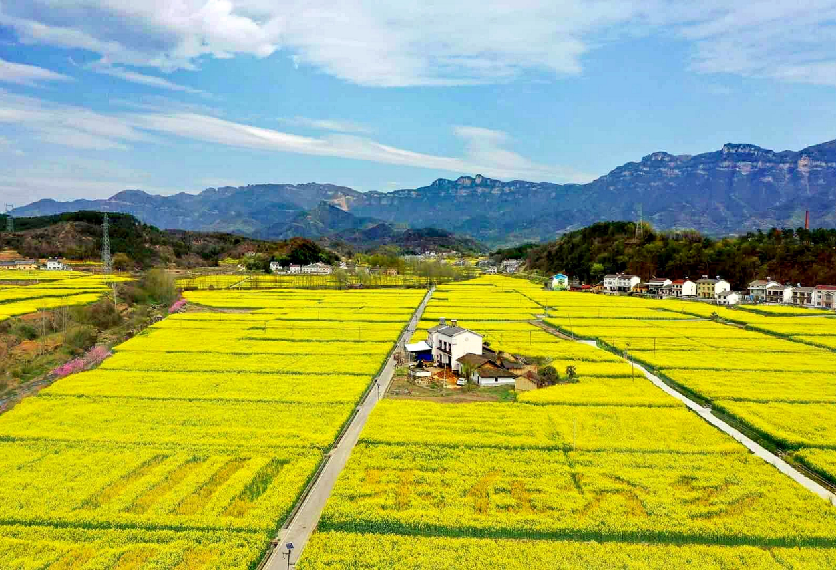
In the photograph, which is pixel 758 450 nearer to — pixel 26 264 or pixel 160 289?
pixel 160 289

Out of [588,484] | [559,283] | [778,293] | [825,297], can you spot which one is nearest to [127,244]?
[559,283]

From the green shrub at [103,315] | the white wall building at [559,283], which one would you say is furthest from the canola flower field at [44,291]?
the white wall building at [559,283]

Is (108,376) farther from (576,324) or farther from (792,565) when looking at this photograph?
(576,324)

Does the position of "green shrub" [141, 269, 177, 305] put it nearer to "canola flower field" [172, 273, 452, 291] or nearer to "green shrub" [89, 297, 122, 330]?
"canola flower field" [172, 273, 452, 291]

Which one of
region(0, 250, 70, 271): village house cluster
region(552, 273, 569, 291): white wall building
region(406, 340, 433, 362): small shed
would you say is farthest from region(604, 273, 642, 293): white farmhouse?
region(0, 250, 70, 271): village house cluster

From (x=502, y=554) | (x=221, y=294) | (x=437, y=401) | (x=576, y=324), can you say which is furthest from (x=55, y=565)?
(x=221, y=294)
